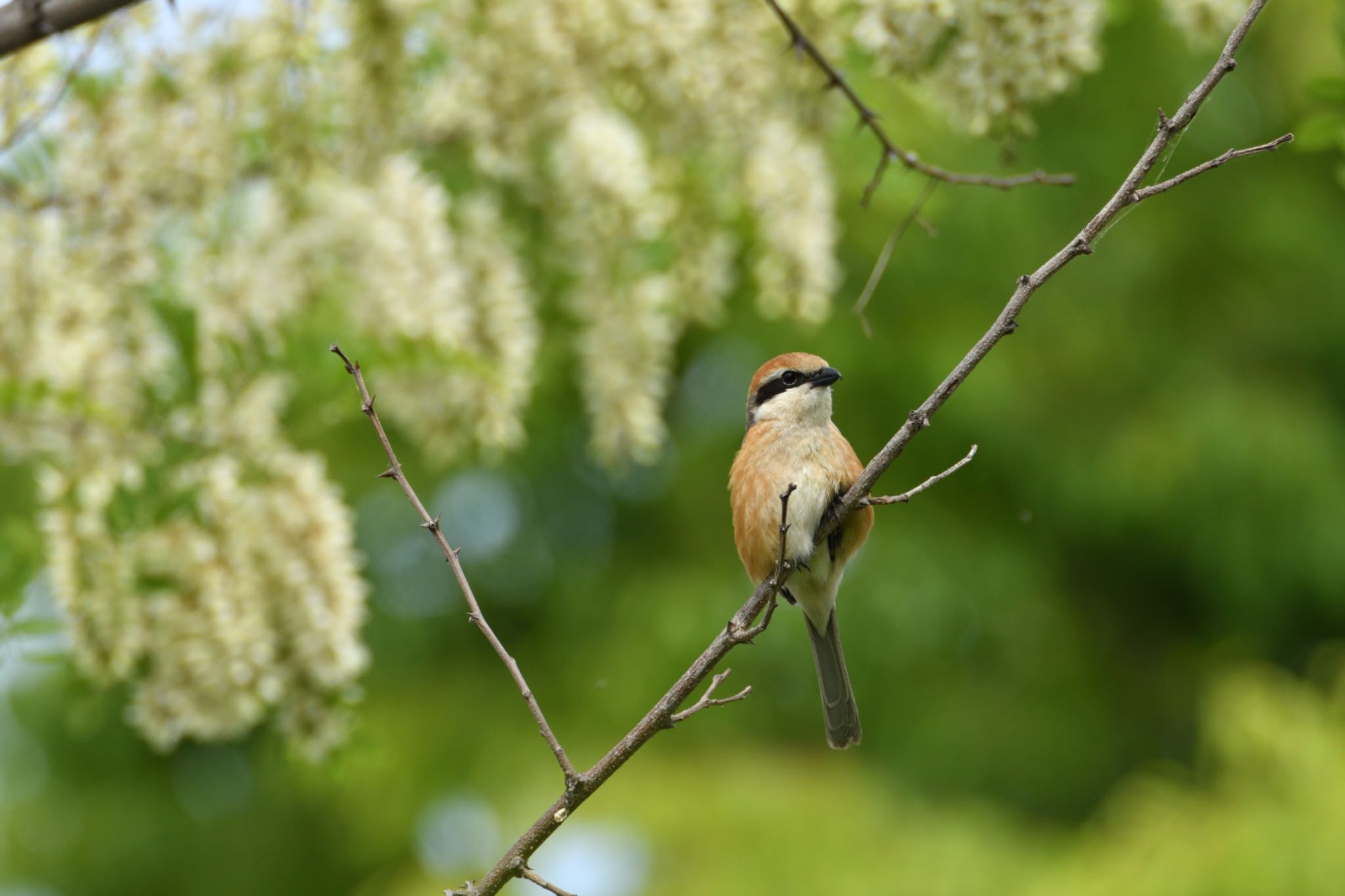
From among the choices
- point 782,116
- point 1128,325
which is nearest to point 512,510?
point 1128,325

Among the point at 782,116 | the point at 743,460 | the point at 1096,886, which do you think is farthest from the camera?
the point at 1096,886

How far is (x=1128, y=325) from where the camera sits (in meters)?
7.28

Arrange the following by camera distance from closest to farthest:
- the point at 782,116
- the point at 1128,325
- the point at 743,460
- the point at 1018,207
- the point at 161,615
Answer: the point at 161,615
the point at 743,460
the point at 782,116
the point at 1018,207
the point at 1128,325

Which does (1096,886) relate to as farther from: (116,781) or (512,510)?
(116,781)

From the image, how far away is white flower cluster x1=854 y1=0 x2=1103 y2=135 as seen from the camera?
9.36ft

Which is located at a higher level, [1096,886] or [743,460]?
[743,460]

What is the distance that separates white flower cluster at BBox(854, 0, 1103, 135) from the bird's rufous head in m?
0.72

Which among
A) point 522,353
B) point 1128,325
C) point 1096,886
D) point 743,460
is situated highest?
point 1128,325

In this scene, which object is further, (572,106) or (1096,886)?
(1096,886)

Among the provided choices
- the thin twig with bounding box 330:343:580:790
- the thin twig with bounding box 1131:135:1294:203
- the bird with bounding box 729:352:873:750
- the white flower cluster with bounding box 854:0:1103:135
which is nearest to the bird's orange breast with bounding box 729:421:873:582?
the bird with bounding box 729:352:873:750

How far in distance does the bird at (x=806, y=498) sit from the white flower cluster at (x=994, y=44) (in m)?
0.72

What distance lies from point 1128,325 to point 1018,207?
1088 millimetres

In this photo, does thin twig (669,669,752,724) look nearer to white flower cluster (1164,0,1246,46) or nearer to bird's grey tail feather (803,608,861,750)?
bird's grey tail feather (803,608,861,750)

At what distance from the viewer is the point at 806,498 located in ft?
9.99
